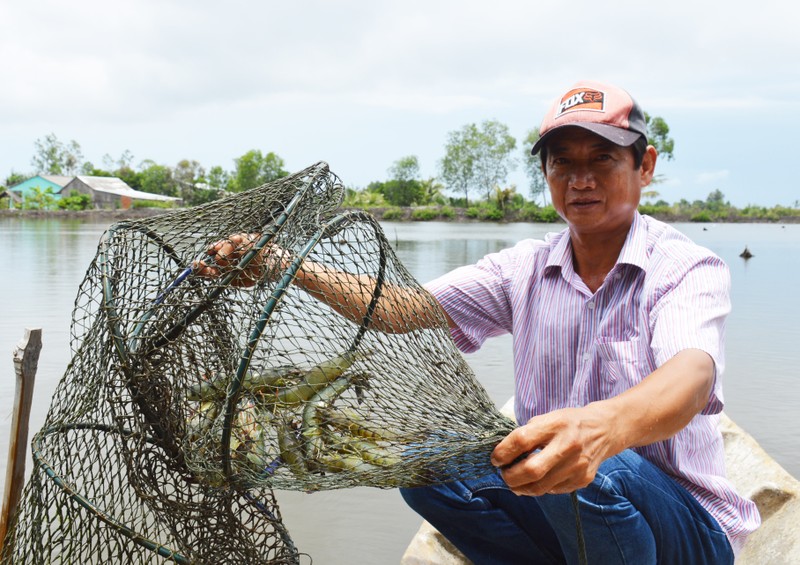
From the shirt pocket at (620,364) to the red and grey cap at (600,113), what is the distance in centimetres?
52

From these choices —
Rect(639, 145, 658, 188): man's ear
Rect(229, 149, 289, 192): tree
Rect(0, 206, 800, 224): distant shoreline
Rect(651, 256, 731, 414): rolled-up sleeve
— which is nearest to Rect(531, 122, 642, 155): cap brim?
Rect(639, 145, 658, 188): man's ear

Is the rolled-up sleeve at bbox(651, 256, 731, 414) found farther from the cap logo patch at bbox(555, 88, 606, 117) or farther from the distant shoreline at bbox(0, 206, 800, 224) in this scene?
the distant shoreline at bbox(0, 206, 800, 224)

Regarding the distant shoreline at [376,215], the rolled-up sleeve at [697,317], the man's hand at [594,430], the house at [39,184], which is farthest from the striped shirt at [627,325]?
the house at [39,184]

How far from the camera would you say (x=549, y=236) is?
7.29 ft

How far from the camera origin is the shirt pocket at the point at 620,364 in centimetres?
177

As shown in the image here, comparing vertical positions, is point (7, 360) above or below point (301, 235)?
below

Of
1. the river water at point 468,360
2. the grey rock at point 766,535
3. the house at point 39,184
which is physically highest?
the house at point 39,184

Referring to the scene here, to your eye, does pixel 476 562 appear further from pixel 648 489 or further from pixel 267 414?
pixel 267 414

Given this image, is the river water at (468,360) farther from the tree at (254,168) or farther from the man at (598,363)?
the tree at (254,168)

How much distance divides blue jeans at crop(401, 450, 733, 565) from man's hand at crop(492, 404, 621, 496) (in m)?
0.33

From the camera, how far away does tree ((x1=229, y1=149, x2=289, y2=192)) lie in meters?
51.8

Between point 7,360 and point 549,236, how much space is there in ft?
17.4

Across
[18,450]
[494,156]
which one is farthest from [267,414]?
[494,156]

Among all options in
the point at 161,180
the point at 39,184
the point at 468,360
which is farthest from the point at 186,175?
the point at 468,360
